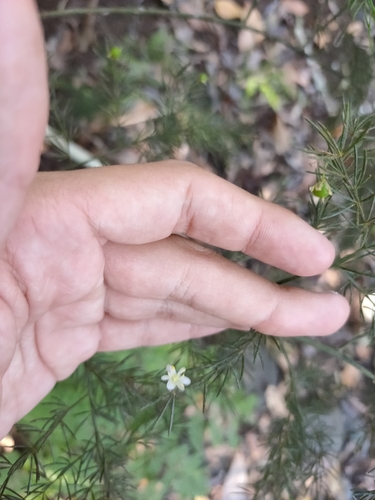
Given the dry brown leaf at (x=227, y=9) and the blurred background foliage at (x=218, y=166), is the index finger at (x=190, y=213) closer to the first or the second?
the blurred background foliage at (x=218, y=166)

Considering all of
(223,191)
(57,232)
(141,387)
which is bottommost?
(141,387)

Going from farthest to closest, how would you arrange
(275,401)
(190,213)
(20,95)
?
(275,401), (190,213), (20,95)

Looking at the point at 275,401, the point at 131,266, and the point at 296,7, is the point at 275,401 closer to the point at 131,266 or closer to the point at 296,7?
the point at 131,266

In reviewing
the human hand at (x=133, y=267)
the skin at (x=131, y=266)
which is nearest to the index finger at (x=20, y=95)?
the skin at (x=131, y=266)

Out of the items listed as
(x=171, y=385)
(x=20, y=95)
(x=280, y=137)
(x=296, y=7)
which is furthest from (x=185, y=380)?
(x=296, y=7)

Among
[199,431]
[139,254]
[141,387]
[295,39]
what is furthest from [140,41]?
[199,431]

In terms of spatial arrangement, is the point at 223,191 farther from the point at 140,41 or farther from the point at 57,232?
the point at 140,41
